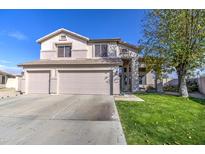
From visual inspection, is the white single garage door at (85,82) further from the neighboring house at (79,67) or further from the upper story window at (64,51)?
the upper story window at (64,51)

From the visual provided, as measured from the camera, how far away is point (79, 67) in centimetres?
1420

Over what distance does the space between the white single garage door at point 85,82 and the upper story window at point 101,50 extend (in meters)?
3.78

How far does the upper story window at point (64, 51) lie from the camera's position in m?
17.3

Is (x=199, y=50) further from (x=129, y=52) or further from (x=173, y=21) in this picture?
(x=129, y=52)

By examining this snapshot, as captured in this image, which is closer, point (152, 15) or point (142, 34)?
point (152, 15)

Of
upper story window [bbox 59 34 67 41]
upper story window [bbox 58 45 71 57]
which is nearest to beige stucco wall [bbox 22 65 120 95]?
upper story window [bbox 58 45 71 57]

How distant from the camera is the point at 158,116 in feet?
21.7

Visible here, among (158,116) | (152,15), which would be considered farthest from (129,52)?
(158,116)

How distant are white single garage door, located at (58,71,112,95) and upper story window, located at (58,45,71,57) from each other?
358cm

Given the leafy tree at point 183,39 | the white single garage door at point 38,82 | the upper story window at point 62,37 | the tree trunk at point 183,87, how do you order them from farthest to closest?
the upper story window at point 62,37 < the white single garage door at point 38,82 < the tree trunk at point 183,87 < the leafy tree at point 183,39

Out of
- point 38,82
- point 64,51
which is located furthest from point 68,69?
point 64,51

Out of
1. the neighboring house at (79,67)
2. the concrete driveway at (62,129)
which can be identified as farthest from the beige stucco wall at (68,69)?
the concrete driveway at (62,129)
